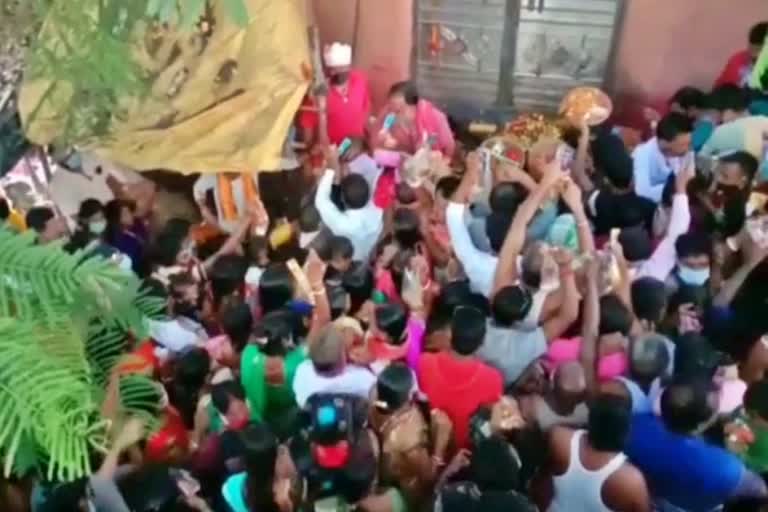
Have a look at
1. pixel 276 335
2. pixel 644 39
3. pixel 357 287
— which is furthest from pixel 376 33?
pixel 276 335

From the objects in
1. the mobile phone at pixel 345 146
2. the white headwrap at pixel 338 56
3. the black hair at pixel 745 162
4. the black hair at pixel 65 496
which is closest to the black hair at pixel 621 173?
the black hair at pixel 745 162

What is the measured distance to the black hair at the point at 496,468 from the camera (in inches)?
112

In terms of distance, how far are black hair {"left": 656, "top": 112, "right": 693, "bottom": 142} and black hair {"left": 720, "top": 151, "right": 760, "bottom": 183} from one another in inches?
10.2

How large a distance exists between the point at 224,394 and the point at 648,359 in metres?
1.15

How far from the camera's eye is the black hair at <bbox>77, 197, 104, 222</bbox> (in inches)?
171

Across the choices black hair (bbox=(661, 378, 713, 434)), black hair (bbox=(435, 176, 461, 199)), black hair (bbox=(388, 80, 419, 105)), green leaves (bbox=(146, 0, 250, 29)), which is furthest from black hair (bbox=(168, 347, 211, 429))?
black hair (bbox=(388, 80, 419, 105))

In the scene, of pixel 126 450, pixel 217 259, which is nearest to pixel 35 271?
pixel 126 450

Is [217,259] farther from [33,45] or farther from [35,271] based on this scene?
[35,271]

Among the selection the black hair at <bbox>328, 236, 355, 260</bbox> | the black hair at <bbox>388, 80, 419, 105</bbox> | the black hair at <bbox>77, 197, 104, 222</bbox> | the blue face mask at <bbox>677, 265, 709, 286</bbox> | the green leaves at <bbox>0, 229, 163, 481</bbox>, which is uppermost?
the green leaves at <bbox>0, 229, 163, 481</bbox>

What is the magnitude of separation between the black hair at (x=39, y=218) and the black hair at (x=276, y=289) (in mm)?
907

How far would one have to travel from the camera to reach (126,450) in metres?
3.21

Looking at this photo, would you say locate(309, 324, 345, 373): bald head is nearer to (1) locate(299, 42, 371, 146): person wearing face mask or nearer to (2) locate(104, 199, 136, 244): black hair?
(2) locate(104, 199, 136, 244): black hair

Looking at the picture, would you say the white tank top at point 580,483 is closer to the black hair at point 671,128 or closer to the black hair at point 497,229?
the black hair at point 497,229

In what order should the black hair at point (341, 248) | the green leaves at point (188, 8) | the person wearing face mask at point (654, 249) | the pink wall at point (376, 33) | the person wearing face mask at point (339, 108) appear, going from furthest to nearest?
the pink wall at point (376, 33) < the person wearing face mask at point (339, 108) < the black hair at point (341, 248) < the person wearing face mask at point (654, 249) < the green leaves at point (188, 8)
